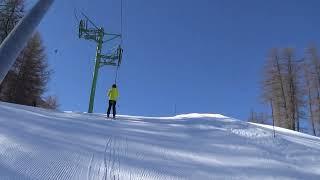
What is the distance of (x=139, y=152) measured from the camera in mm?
10617

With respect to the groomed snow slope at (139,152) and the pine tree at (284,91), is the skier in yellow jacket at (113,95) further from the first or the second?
the pine tree at (284,91)

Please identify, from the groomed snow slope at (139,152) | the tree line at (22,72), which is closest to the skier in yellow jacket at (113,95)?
the groomed snow slope at (139,152)

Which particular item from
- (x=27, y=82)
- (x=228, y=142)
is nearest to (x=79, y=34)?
(x=27, y=82)

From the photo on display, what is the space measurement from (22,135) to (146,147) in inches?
118

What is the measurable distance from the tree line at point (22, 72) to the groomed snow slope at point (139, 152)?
→ 2136 cm

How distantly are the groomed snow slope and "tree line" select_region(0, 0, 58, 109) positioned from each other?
841 inches

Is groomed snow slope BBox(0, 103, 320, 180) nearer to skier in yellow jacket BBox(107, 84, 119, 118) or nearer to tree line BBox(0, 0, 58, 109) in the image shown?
skier in yellow jacket BBox(107, 84, 119, 118)

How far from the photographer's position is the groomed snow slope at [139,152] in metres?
8.71

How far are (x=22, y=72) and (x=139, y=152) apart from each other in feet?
92.6

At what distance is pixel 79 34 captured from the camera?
99.0ft

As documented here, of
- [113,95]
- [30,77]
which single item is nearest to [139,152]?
[113,95]

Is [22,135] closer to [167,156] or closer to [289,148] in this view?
[167,156]

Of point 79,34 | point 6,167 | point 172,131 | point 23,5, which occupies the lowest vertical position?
point 6,167

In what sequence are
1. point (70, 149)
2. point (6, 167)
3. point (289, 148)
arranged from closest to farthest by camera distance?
1. point (6, 167)
2. point (70, 149)
3. point (289, 148)
